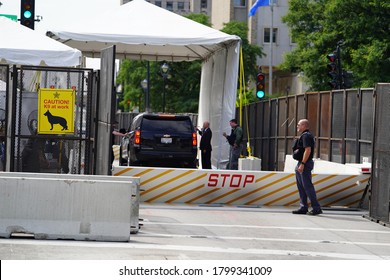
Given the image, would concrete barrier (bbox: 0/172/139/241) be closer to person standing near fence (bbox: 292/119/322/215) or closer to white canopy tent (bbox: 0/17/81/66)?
person standing near fence (bbox: 292/119/322/215)

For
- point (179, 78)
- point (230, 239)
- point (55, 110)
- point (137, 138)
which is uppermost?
point (179, 78)

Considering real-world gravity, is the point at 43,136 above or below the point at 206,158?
above

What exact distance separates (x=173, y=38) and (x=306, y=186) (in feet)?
35.3

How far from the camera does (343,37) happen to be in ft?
160

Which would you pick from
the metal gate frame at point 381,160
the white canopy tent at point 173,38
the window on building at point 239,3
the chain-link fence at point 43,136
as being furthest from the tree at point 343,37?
the window on building at point 239,3

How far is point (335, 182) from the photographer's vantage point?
20.3m

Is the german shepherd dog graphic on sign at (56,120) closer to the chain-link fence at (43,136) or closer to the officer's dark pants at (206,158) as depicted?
the chain-link fence at (43,136)

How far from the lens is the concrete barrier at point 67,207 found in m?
13.5

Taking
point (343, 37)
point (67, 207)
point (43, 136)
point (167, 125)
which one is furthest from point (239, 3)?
point (67, 207)

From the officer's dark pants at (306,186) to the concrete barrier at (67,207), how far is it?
5.64 meters

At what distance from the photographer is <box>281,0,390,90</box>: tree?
45344 mm

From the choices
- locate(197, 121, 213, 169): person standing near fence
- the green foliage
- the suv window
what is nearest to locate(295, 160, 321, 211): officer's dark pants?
the suv window

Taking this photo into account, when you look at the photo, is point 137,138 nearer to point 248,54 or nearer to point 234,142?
point 234,142
